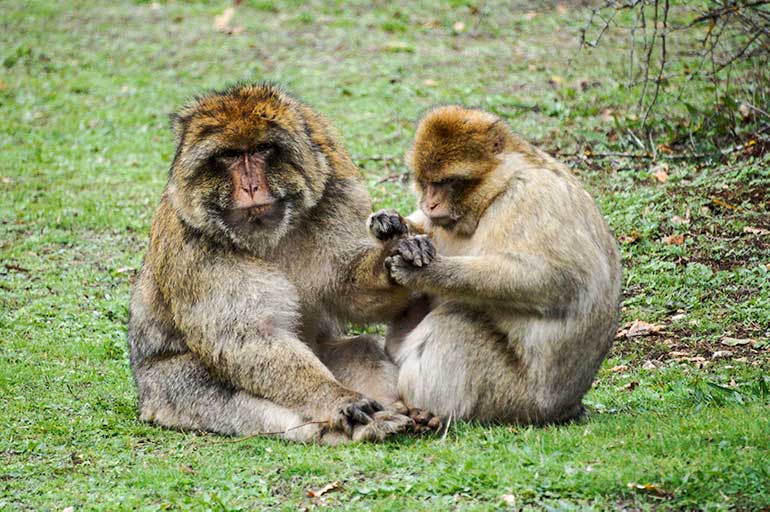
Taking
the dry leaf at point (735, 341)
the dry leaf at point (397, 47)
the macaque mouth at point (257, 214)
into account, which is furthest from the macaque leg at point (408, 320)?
the dry leaf at point (397, 47)

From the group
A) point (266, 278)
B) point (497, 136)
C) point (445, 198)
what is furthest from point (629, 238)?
point (266, 278)

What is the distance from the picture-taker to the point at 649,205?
8609mm

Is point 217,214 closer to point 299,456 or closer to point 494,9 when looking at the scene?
point 299,456

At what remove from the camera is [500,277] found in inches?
191

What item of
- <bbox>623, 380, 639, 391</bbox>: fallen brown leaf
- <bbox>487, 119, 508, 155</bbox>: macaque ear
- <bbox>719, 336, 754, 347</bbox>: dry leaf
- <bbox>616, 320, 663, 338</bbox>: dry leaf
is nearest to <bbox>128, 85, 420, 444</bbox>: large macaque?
<bbox>487, 119, 508, 155</bbox>: macaque ear

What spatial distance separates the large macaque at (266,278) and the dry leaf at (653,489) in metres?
1.19

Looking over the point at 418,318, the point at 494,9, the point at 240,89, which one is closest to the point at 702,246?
the point at 418,318

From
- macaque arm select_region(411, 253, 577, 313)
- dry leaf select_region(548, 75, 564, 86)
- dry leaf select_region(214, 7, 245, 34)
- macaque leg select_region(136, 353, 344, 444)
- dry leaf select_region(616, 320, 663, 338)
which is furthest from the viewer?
dry leaf select_region(214, 7, 245, 34)

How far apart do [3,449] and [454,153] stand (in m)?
2.62

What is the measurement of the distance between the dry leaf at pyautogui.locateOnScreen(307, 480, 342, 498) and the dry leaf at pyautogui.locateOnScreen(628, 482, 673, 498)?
1.18m

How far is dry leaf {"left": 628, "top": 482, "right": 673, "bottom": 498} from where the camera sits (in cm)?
423

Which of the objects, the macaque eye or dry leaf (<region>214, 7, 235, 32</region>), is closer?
the macaque eye

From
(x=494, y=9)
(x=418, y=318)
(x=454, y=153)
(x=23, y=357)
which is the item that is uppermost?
(x=494, y=9)

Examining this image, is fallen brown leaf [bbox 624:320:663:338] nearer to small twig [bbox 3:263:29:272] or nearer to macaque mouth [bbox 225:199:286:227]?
macaque mouth [bbox 225:199:286:227]
